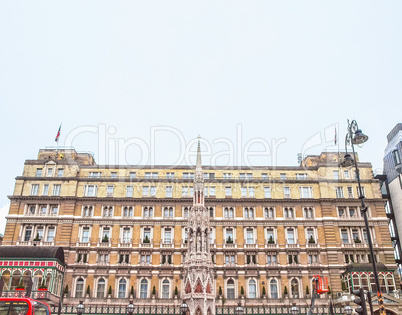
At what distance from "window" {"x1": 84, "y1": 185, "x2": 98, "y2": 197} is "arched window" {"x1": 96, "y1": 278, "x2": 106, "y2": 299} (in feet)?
43.6

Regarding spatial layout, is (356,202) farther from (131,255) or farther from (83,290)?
(83,290)

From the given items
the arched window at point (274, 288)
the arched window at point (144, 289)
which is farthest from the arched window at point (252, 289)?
the arched window at point (144, 289)

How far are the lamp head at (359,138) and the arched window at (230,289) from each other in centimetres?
3916

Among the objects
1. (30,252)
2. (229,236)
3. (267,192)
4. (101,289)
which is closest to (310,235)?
(267,192)

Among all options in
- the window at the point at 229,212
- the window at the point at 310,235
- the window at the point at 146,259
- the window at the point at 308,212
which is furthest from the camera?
the window at the point at 308,212

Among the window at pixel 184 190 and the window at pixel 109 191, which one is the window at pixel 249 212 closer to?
the window at pixel 184 190

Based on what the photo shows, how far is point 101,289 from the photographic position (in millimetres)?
57719

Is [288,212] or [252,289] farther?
[288,212]

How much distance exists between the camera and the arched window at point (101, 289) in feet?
188

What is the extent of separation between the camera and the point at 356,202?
209 ft

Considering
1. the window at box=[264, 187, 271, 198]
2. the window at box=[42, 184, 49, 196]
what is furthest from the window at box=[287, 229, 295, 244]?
the window at box=[42, 184, 49, 196]

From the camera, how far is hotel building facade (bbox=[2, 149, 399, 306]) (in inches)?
2285

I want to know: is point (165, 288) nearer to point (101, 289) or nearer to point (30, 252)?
point (101, 289)

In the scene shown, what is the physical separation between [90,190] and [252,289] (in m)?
28.8
